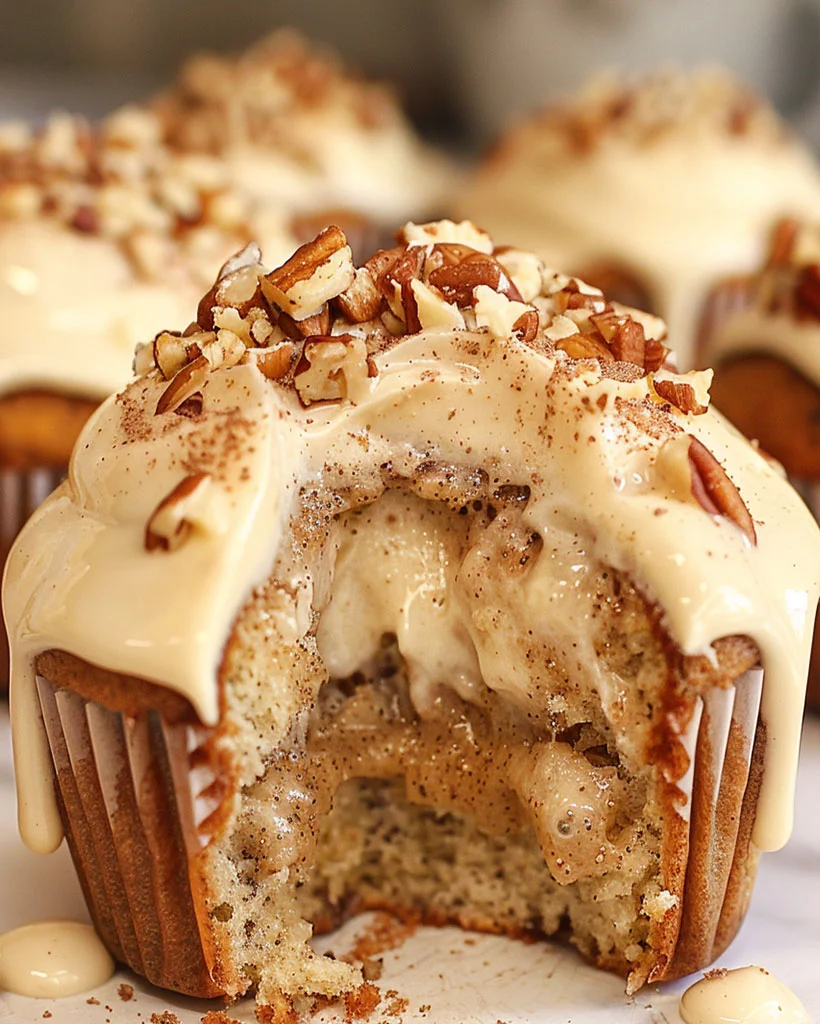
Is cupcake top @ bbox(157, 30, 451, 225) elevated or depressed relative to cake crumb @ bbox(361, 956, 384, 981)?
elevated

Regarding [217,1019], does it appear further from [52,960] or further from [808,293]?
[808,293]

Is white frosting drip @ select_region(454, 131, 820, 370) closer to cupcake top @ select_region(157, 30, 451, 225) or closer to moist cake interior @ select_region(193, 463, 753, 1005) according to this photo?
cupcake top @ select_region(157, 30, 451, 225)

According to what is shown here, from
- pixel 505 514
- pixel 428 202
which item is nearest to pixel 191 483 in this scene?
pixel 505 514

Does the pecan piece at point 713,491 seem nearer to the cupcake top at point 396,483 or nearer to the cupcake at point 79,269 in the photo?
the cupcake top at point 396,483

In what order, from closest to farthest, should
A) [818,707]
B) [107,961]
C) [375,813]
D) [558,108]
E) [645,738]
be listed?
[645,738] → [107,961] → [375,813] → [818,707] → [558,108]

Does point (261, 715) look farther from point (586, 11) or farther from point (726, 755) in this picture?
point (586, 11)

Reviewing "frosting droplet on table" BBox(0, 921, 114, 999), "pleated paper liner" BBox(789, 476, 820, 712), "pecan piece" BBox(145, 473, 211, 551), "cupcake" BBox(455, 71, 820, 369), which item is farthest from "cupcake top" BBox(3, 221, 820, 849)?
"cupcake" BBox(455, 71, 820, 369)

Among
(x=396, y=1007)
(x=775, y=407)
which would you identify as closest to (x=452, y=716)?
(x=396, y=1007)
